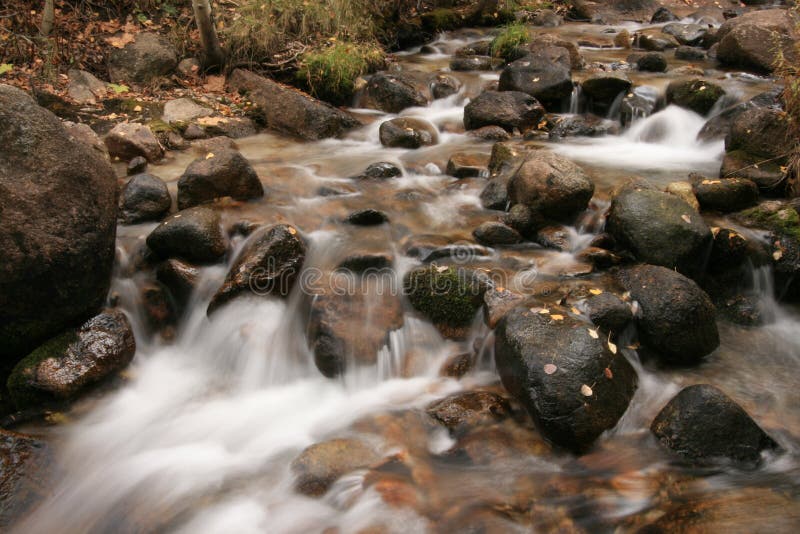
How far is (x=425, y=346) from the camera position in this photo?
15.1 ft

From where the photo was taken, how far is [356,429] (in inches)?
157

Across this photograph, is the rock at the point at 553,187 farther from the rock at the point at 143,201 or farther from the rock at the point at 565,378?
the rock at the point at 143,201

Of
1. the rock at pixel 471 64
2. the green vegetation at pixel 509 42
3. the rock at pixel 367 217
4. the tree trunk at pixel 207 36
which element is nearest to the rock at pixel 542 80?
the rock at pixel 471 64

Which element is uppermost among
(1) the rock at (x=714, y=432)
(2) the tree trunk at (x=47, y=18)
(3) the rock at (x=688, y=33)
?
(2) the tree trunk at (x=47, y=18)

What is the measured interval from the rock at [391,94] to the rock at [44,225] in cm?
569

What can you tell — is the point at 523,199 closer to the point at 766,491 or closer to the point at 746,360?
the point at 746,360

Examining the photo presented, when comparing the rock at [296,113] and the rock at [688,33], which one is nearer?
the rock at [296,113]

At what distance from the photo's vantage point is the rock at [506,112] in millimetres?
8328

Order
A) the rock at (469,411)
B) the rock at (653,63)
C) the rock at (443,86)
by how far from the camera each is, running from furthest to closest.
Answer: the rock at (653,63) < the rock at (443,86) < the rock at (469,411)

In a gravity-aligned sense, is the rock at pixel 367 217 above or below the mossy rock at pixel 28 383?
above

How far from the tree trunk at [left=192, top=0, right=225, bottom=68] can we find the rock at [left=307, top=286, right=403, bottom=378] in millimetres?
6182

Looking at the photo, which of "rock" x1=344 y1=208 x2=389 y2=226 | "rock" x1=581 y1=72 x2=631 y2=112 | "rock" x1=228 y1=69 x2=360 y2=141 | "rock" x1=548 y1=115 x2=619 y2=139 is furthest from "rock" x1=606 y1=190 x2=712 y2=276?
"rock" x1=228 y1=69 x2=360 y2=141

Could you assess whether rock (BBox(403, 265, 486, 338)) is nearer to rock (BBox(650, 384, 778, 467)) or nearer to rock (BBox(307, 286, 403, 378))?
rock (BBox(307, 286, 403, 378))

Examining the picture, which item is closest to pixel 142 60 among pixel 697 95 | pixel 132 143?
pixel 132 143
